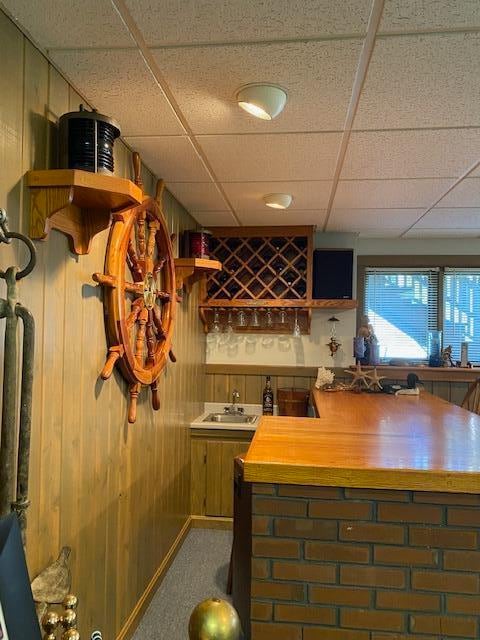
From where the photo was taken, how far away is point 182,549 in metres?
3.15

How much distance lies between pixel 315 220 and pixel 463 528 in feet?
8.36

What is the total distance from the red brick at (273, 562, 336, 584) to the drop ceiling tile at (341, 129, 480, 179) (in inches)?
62.5

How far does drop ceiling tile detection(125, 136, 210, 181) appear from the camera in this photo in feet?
6.63

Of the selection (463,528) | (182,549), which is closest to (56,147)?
(463,528)

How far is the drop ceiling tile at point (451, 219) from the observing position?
311cm

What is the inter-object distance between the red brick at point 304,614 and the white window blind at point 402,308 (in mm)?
2944

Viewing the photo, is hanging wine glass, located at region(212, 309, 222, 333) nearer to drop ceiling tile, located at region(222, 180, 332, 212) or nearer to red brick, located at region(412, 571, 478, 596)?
A: drop ceiling tile, located at region(222, 180, 332, 212)

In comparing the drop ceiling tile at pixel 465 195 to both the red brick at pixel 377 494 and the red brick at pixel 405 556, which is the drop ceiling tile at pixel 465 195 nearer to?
the red brick at pixel 377 494

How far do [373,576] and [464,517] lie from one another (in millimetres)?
324

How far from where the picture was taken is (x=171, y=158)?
7.32 ft

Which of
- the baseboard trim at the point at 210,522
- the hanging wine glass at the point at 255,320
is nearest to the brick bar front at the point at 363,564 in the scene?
the baseboard trim at the point at 210,522

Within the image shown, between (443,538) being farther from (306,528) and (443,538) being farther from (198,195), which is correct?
(198,195)

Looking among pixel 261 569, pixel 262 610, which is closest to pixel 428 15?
pixel 261 569

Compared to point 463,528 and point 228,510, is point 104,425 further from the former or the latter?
point 228,510
